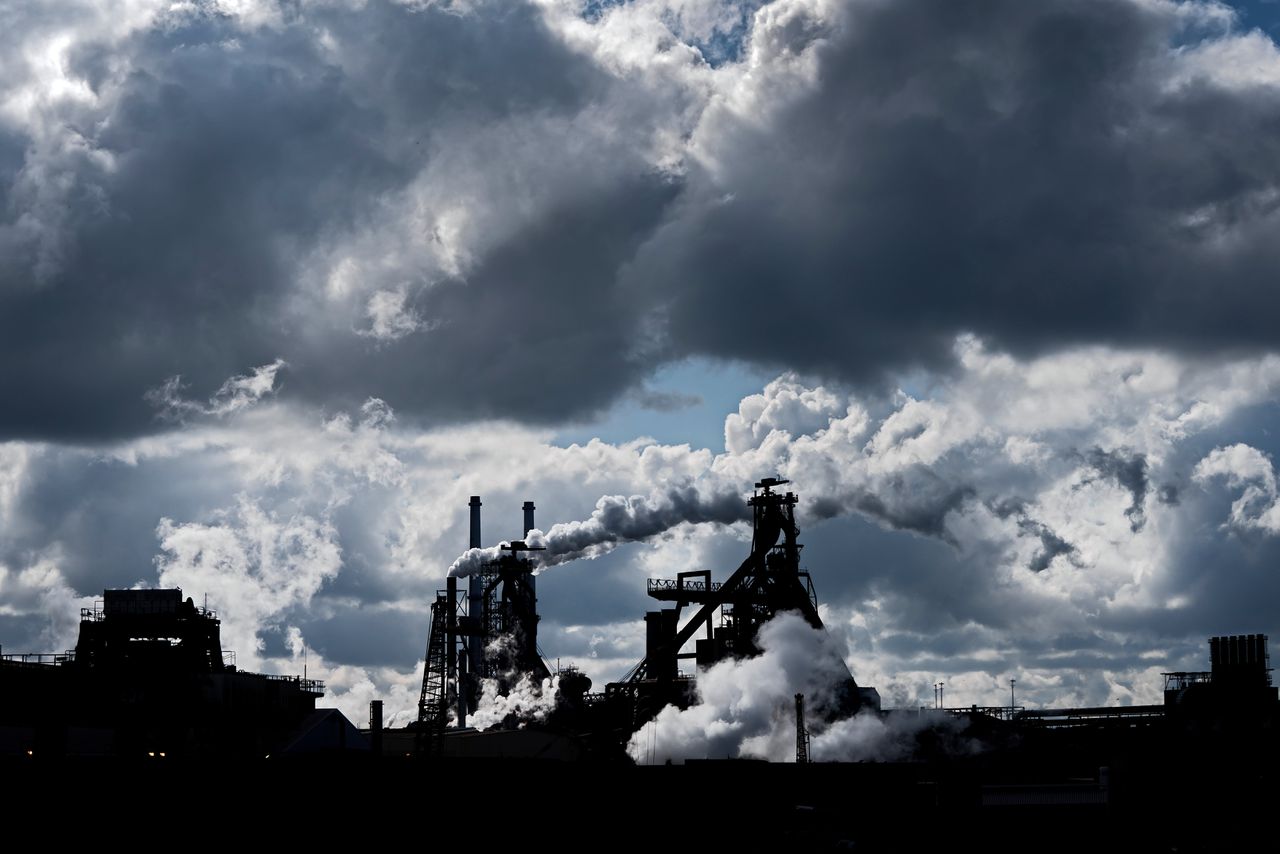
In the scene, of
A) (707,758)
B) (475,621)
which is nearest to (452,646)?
(475,621)

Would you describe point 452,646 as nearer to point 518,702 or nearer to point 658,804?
point 518,702

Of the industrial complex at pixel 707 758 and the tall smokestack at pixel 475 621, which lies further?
the tall smokestack at pixel 475 621

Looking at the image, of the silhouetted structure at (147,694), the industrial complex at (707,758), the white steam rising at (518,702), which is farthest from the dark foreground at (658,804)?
the white steam rising at (518,702)

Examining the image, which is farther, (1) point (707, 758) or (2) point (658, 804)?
(1) point (707, 758)

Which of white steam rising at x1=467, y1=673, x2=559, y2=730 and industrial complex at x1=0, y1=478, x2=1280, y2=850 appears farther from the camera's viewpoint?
white steam rising at x1=467, y1=673, x2=559, y2=730

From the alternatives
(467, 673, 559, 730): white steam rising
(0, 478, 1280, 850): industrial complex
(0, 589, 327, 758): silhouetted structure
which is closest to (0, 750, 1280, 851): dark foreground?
(0, 478, 1280, 850): industrial complex

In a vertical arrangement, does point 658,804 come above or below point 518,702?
below

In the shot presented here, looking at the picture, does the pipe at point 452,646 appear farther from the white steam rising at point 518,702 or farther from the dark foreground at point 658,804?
the dark foreground at point 658,804

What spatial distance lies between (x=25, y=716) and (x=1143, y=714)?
309ft

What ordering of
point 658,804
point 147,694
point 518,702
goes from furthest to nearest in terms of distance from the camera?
1. point 518,702
2. point 147,694
3. point 658,804

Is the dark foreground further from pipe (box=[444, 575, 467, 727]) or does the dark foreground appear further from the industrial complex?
pipe (box=[444, 575, 467, 727])

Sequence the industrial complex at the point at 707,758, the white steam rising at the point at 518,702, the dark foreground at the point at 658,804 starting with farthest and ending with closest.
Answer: the white steam rising at the point at 518,702 < the industrial complex at the point at 707,758 < the dark foreground at the point at 658,804

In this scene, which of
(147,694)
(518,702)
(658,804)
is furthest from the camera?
(518,702)

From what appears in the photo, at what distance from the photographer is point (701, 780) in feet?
312
